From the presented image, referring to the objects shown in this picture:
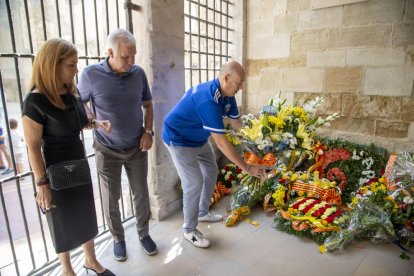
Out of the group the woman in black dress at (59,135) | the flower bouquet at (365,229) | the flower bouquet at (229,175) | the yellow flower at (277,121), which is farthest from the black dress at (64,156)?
the flower bouquet at (229,175)

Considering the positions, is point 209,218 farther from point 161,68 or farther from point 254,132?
point 161,68

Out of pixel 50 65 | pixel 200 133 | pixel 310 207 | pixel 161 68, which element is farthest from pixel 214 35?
pixel 50 65

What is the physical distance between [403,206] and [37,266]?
3004mm

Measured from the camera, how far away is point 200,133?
90.1 inches

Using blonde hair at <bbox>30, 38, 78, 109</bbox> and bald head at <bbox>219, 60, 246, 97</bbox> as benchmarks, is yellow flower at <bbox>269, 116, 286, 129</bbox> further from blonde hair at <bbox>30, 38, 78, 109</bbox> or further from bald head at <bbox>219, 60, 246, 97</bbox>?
blonde hair at <bbox>30, 38, 78, 109</bbox>

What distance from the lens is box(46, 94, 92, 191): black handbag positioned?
1609mm

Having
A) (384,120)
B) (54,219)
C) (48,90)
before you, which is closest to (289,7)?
(384,120)

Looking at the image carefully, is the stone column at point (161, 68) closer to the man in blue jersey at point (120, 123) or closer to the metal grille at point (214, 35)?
the man in blue jersey at point (120, 123)

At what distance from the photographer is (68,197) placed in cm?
169

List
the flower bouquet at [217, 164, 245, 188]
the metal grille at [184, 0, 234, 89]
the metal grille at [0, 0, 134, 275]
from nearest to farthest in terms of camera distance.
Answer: the metal grille at [0, 0, 134, 275], the flower bouquet at [217, 164, 245, 188], the metal grille at [184, 0, 234, 89]

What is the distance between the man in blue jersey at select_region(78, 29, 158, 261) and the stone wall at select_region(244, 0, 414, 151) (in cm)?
203

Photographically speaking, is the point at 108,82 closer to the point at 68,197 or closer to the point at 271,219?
the point at 68,197

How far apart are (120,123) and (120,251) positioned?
39.1 inches

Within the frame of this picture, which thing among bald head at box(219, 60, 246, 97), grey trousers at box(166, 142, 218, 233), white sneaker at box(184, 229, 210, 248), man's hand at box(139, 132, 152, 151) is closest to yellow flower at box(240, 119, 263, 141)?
bald head at box(219, 60, 246, 97)
